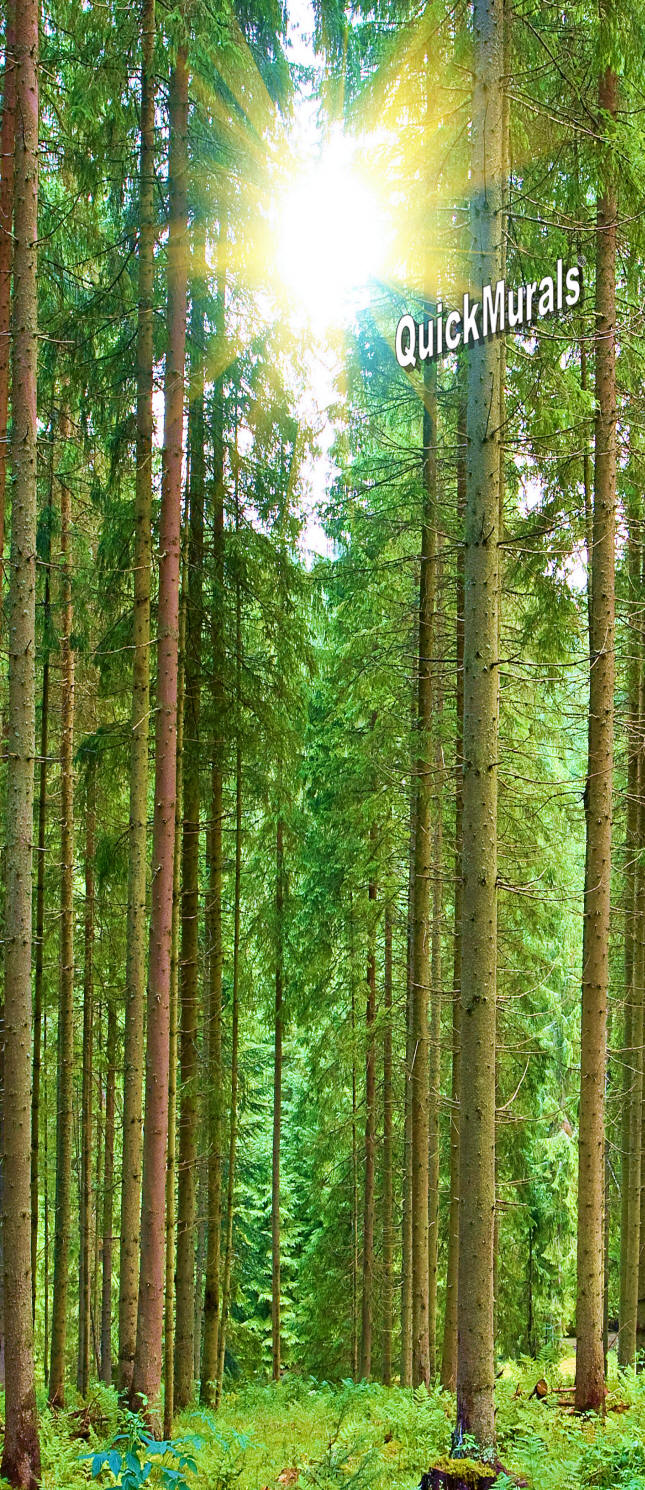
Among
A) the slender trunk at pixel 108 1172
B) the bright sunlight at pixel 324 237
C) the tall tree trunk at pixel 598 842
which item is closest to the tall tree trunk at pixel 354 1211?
the slender trunk at pixel 108 1172

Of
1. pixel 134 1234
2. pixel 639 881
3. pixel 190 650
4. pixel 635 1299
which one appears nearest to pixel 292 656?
pixel 190 650

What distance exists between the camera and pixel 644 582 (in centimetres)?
1134

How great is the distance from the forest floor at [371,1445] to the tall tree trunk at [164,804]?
32.5 inches

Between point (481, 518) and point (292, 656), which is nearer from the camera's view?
point (481, 518)

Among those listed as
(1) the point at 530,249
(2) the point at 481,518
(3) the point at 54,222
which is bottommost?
(2) the point at 481,518

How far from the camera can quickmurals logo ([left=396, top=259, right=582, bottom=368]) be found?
623 cm

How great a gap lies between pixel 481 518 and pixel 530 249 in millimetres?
2983

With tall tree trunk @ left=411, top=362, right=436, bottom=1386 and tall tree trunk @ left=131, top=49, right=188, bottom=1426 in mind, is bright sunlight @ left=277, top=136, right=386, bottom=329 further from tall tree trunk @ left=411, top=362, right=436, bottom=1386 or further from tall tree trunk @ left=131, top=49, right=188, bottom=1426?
tall tree trunk @ left=411, top=362, right=436, bottom=1386

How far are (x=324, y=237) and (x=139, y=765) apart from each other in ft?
17.0

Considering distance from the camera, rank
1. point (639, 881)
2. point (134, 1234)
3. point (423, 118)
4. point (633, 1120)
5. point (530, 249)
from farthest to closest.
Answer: point (639, 881) → point (633, 1120) → point (134, 1234) → point (530, 249) → point (423, 118)

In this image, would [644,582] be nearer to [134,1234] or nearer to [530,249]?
[530,249]

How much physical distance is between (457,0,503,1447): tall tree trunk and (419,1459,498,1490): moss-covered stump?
1.02 ft

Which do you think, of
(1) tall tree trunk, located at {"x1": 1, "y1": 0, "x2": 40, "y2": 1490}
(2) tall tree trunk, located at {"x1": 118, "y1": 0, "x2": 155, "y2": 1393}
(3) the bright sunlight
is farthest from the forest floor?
(3) the bright sunlight

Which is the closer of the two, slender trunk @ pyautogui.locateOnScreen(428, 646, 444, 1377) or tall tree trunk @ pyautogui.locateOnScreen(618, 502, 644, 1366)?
slender trunk @ pyautogui.locateOnScreen(428, 646, 444, 1377)
